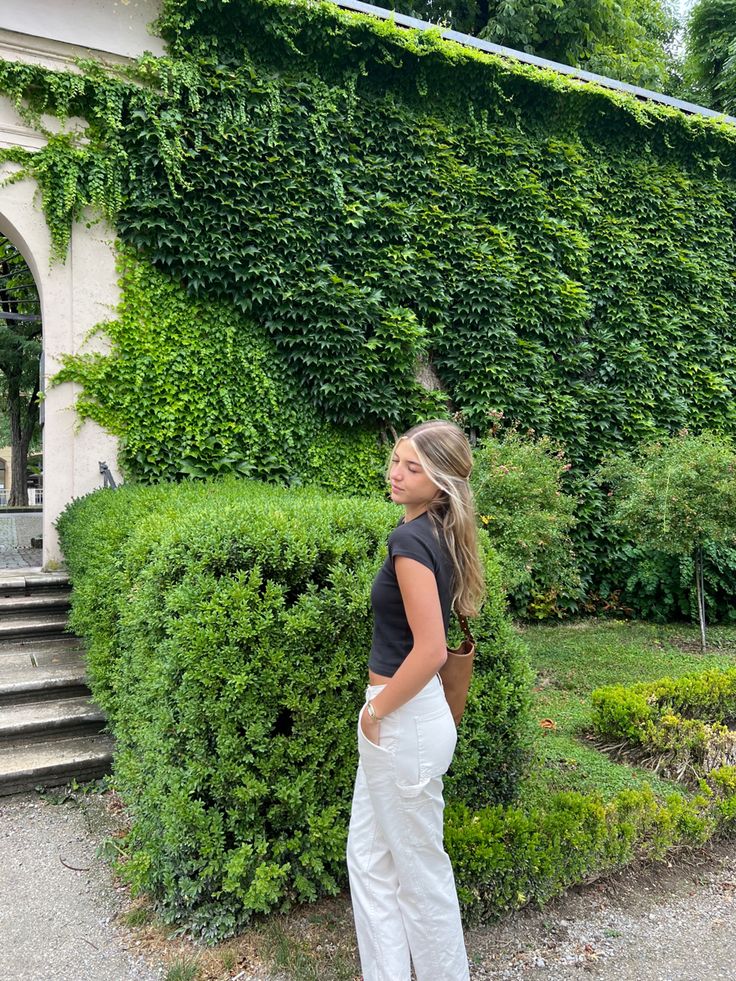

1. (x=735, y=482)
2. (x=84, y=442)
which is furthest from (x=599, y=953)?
(x=84, y=442)

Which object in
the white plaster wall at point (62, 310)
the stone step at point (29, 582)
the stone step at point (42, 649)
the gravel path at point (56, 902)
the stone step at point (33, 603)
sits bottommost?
the gravel path at point (56, 902)

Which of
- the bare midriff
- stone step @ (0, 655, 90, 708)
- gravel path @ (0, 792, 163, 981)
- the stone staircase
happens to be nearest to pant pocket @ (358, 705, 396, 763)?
the bare midriff

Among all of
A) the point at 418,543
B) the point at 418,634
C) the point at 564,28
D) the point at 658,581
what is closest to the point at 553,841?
the point at 418,634

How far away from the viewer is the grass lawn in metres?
3.85

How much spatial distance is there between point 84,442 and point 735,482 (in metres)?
6.74

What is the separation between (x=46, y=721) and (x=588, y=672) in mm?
4581

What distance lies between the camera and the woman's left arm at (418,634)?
1.85m

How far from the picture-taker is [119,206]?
6625mm

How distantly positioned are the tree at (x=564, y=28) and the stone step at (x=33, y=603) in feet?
43.1

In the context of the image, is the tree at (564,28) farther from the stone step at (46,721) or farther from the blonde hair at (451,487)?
the stone step at (46,721)

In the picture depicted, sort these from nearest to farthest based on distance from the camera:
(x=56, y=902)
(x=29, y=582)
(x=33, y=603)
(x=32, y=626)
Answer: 1. (x=56, y=902)
2. (x=32, y=626)
3. (x=33, y=603)
4. (x=29, y=582)

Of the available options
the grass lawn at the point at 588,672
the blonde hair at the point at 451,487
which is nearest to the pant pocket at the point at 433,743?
the blonde hair at the point at 451,487

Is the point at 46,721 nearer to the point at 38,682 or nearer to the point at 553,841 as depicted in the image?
the point at 38,682

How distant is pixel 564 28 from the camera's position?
42.1 feet
